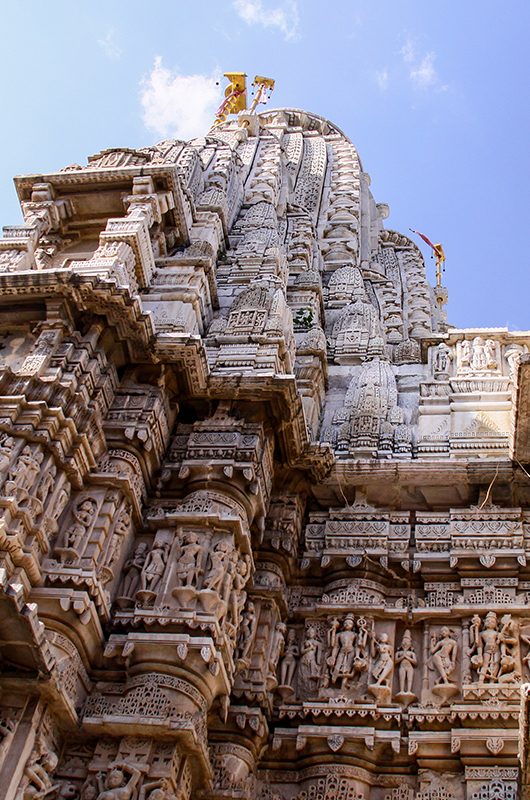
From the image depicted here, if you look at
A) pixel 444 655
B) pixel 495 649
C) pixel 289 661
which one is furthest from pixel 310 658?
pixel 495 649

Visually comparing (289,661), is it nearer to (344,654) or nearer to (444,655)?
(344,654)

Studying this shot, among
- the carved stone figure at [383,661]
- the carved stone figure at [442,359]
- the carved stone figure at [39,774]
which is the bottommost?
the carved stone figure at [39,774]

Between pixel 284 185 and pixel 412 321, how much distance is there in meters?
5.15

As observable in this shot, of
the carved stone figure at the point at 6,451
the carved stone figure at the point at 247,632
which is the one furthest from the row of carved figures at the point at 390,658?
the carved stone figure at the point at 6,451

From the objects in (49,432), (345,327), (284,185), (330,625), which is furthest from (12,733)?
(284,185)

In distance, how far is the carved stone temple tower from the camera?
33.8ft

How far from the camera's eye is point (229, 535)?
12.0 m

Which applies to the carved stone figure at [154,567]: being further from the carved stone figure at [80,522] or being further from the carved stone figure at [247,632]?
the carved stone figure at [247,632]

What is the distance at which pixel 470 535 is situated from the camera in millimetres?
13133

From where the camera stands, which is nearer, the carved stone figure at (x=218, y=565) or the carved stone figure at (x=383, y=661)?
the carved stone figure at (x=218, y=565)

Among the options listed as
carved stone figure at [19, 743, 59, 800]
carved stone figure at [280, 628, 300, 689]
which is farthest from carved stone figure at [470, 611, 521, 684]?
carved stone figure at [19, 743, 59, 800]

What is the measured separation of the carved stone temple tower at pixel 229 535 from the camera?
10.3m

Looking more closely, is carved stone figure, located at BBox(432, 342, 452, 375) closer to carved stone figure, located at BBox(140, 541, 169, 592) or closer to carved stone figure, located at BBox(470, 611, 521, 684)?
carved stone figure, located at BBox(470, 611, 521, 684)

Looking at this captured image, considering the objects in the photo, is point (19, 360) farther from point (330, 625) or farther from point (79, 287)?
point (330, 625)
